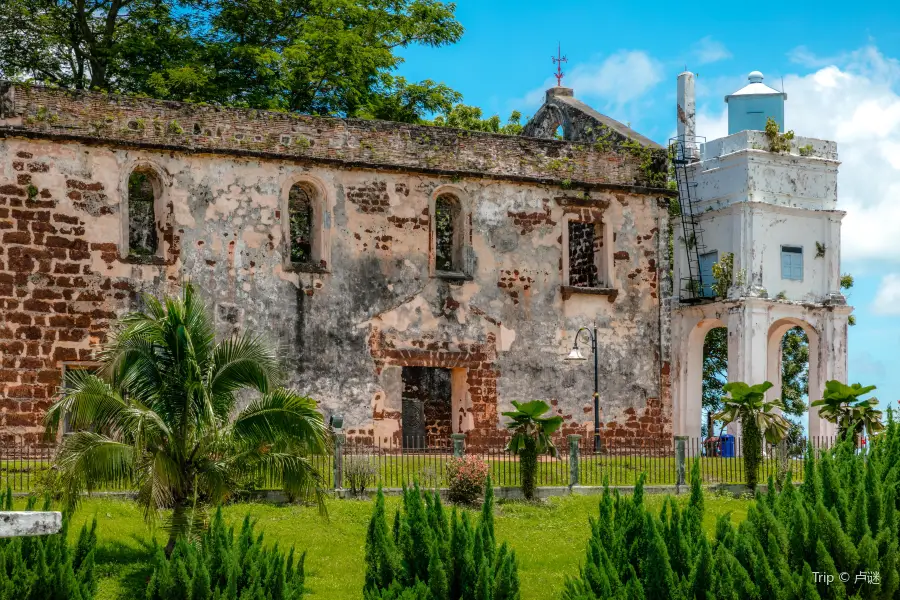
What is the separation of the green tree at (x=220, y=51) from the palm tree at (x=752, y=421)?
1062 cm

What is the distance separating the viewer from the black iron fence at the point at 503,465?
19938 millimetres

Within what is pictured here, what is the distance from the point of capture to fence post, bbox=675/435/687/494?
21.5 m

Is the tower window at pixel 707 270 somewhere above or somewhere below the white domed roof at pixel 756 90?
below

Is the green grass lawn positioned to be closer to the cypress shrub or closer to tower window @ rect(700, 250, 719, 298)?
the cypress shrub

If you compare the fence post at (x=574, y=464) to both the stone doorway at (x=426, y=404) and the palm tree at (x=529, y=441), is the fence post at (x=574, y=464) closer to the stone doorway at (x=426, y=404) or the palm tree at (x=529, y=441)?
the palm tree at (x=529, y=441)

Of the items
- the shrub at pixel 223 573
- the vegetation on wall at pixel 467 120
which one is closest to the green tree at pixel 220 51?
the vegetation on wall at pixel 467 120

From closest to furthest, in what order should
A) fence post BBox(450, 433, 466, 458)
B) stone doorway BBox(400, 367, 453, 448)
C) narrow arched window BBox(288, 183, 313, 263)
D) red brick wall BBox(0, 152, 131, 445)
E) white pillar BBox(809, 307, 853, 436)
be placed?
fence post BBox(450, 433, 466, 458) → red brick wall BBox(0, 152, 131, 445) → narrow arched window BBox(288, 183, 313, 263) → white pillar BBox(809, 307, 853, 436) → stone doorway BBox(400, 367, 453, 448)

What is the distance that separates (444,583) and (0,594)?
408 centimetres

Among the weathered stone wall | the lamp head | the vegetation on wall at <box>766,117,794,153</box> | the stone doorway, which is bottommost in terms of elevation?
the stone doorway

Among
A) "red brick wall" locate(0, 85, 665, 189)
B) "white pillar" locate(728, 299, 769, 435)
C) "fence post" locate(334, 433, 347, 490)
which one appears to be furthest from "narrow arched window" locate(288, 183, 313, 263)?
"white pillar" locate(728, 299, 769, 435)

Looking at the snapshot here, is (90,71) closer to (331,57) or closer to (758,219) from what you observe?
(331,57)

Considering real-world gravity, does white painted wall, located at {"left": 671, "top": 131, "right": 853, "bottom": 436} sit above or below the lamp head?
above

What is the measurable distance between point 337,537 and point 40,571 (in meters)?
4.75

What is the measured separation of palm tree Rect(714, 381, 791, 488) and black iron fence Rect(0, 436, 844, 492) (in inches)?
13.6
